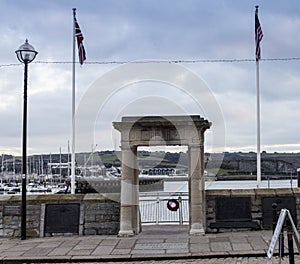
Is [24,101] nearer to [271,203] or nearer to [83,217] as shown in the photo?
[83,217]

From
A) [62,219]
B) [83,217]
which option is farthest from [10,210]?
[83,217]

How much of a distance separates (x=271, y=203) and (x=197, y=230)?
2230 millimetres

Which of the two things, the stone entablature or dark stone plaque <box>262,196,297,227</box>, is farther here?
dark stone plaque <box>262,196,297,227</box>

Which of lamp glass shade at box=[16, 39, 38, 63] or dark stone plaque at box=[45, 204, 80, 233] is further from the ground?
lamp glass shade at box=[16, 39, 38, 63]

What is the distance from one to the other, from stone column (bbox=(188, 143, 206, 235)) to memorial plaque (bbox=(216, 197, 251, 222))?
2.08 ft

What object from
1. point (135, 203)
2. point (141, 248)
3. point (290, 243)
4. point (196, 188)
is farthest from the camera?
point (135, 203)

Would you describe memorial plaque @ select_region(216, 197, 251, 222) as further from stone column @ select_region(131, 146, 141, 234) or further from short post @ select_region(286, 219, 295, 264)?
short post @ select_region(286, 219, 295, 264)

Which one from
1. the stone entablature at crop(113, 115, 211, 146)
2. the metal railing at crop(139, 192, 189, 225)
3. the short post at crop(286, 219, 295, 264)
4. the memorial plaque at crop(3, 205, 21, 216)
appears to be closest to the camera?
the short post at crop(286, 219, 295, 264)

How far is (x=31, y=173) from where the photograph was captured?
56.9m

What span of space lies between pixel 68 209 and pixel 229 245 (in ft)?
15.4

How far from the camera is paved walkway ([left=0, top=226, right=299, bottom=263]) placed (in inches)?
419

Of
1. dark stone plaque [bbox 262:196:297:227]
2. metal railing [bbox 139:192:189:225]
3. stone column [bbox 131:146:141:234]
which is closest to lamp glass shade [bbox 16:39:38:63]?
stone column [bbox 131:146:141:234]

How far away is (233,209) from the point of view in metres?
13.9

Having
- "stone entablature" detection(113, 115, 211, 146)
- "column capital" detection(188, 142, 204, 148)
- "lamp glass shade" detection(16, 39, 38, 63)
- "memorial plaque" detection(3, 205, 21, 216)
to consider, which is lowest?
"memorial plaque" detection(3, 205, 21, 216)
